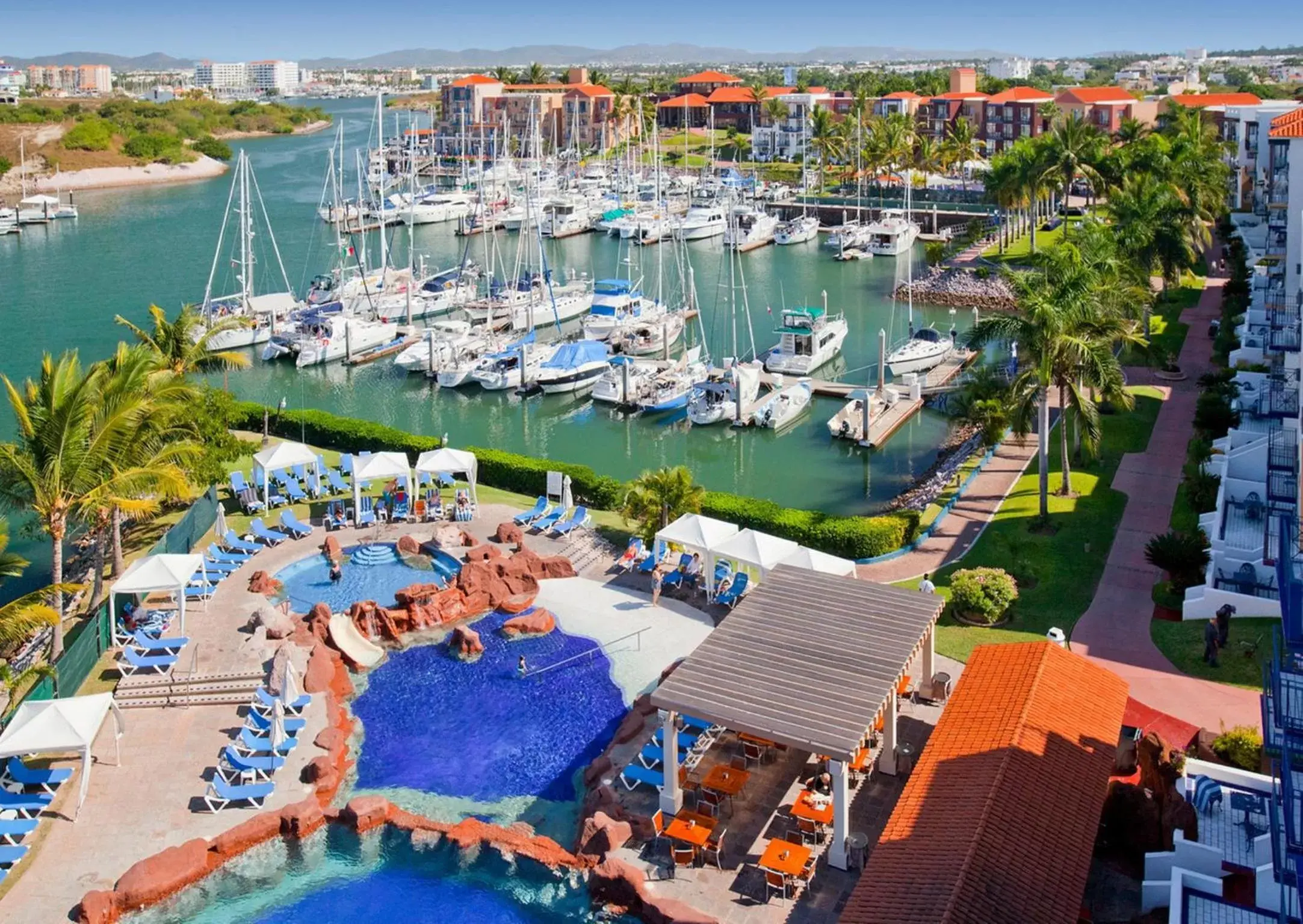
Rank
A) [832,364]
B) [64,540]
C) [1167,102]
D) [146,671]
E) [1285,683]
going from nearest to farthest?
[1285,683] → [146,671] → [64,540] → [832,364] → [1167,102]

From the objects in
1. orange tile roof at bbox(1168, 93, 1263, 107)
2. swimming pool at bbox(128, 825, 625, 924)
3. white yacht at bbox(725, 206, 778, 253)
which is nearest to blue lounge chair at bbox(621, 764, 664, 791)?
swimming pool at bbox(128, 825, 625, 924)

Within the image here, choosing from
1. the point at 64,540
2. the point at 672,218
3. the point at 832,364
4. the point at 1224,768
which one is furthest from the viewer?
the point at 672,218

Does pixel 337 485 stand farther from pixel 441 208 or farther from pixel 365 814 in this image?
pixel 441 208

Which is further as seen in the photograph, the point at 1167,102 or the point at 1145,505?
the point at 1167,102

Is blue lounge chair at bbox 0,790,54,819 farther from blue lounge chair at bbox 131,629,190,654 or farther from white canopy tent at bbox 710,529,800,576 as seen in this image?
white canopy tent at bbox 710,529,800,576

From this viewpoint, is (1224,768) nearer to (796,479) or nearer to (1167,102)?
(796,479)

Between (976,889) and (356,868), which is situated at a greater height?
(976,889)

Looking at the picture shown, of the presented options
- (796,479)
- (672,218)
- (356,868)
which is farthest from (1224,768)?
(672,218)
